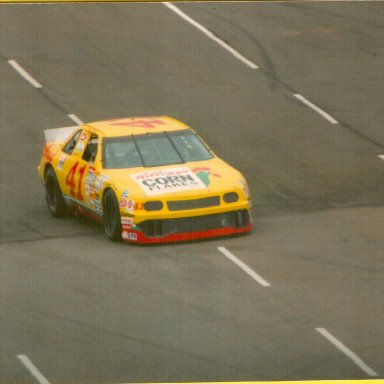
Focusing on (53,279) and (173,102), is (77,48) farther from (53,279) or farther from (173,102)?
(53,279)

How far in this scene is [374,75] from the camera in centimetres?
2936

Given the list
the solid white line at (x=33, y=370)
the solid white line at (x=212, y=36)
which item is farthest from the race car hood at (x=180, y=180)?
the solid white line at (x=212, y=36)

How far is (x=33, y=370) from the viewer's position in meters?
13.4

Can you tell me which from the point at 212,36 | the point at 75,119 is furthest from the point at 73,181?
the point at 212,36

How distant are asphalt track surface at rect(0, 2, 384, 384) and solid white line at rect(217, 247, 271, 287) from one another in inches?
3.1

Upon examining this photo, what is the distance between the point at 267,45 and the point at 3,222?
1174 centimetres

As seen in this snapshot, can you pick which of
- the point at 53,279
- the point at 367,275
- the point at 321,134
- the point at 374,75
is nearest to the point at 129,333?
the point at 53,279

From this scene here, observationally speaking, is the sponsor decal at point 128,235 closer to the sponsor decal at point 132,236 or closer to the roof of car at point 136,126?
the sponsor decal at point 132,236

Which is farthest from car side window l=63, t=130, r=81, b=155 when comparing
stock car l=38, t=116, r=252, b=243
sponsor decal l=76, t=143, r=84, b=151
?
sponsor decal l=76, t=143, r=84, b=151

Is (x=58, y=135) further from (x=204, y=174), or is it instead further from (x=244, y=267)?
(x=244, y=267)

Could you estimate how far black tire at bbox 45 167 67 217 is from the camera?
2069 cm

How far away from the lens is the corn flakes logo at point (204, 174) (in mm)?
18778

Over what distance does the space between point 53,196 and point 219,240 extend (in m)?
3.19

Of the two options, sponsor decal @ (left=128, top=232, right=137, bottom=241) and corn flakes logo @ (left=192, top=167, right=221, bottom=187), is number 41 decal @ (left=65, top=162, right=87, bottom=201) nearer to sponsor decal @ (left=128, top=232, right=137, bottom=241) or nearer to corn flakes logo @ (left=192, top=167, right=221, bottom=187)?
sponsor decal @ (left=128, top=232, right=137, bottom=241)
